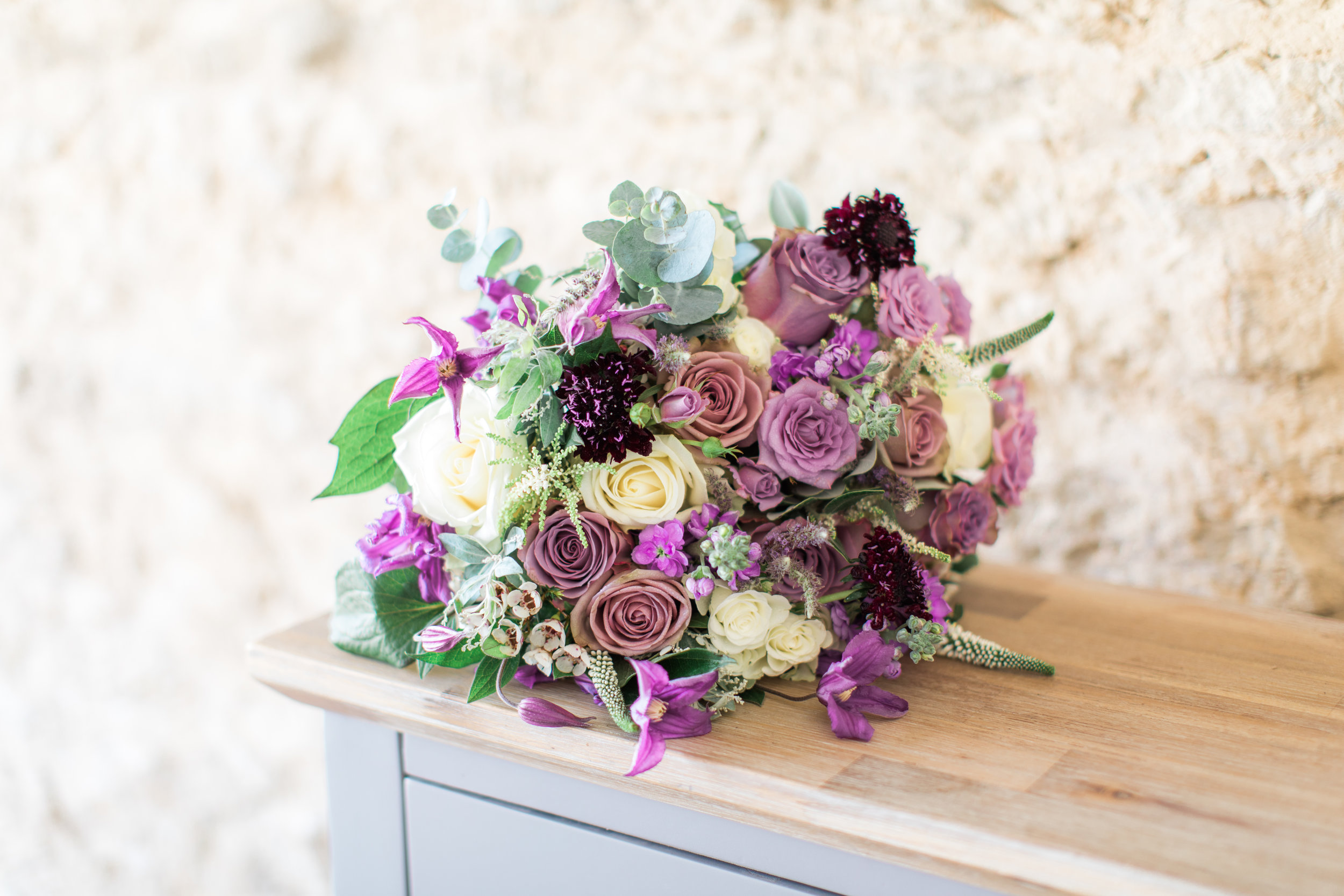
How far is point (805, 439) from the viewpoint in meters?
0.70

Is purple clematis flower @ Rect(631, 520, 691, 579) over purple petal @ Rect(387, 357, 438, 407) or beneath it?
beneath

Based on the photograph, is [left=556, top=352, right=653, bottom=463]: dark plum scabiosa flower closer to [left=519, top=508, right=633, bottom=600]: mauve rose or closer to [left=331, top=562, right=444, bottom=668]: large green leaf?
[left=519, top=508, right=633, bottom=600]: mauve rose

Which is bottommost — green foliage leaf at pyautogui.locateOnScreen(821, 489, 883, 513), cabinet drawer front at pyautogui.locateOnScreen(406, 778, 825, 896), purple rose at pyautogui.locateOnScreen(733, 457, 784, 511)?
cabinet drawer front at pyautogui.locateOnScreen(406, 778, 825, 896)

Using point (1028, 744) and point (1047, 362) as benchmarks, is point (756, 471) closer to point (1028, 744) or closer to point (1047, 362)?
point (1028, 744)

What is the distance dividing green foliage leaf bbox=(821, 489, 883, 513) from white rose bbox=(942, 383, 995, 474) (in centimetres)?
12

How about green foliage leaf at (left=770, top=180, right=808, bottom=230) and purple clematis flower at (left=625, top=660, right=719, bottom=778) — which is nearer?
purple clematis flower at (left=625, top=660, right=719, bottom=778)

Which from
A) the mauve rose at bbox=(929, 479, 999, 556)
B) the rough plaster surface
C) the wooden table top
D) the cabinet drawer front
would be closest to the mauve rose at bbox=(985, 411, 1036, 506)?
the mauve rose at bbox=(929, 479, 999, 556)

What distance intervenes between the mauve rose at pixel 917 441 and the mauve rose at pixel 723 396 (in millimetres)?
136

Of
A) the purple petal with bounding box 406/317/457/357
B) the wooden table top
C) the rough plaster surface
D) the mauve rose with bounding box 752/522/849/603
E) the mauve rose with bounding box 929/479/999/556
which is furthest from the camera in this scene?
the rough plaster surface

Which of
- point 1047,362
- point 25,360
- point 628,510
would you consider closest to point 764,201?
point 1047,362

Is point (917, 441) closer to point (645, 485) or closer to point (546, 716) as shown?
point (645, 485)

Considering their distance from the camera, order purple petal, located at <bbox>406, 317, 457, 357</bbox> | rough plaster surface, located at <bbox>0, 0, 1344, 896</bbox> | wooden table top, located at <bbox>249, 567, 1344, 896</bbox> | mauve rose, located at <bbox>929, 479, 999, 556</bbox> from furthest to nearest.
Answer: rough plaster surface, located at <bbox>0, 0, 1344, 896</bbox>, mauve rose, located at <bbox>929, 479, 999, 556</bbox>, purple petal, located at <bbox>406, 317, 457, 357</bbox>, wooden table top, located at <bbox>249, 567, 1344, 896</bbox>

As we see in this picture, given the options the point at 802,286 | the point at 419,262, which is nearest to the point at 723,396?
the point at 802,286

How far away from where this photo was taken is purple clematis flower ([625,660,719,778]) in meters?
0.62
